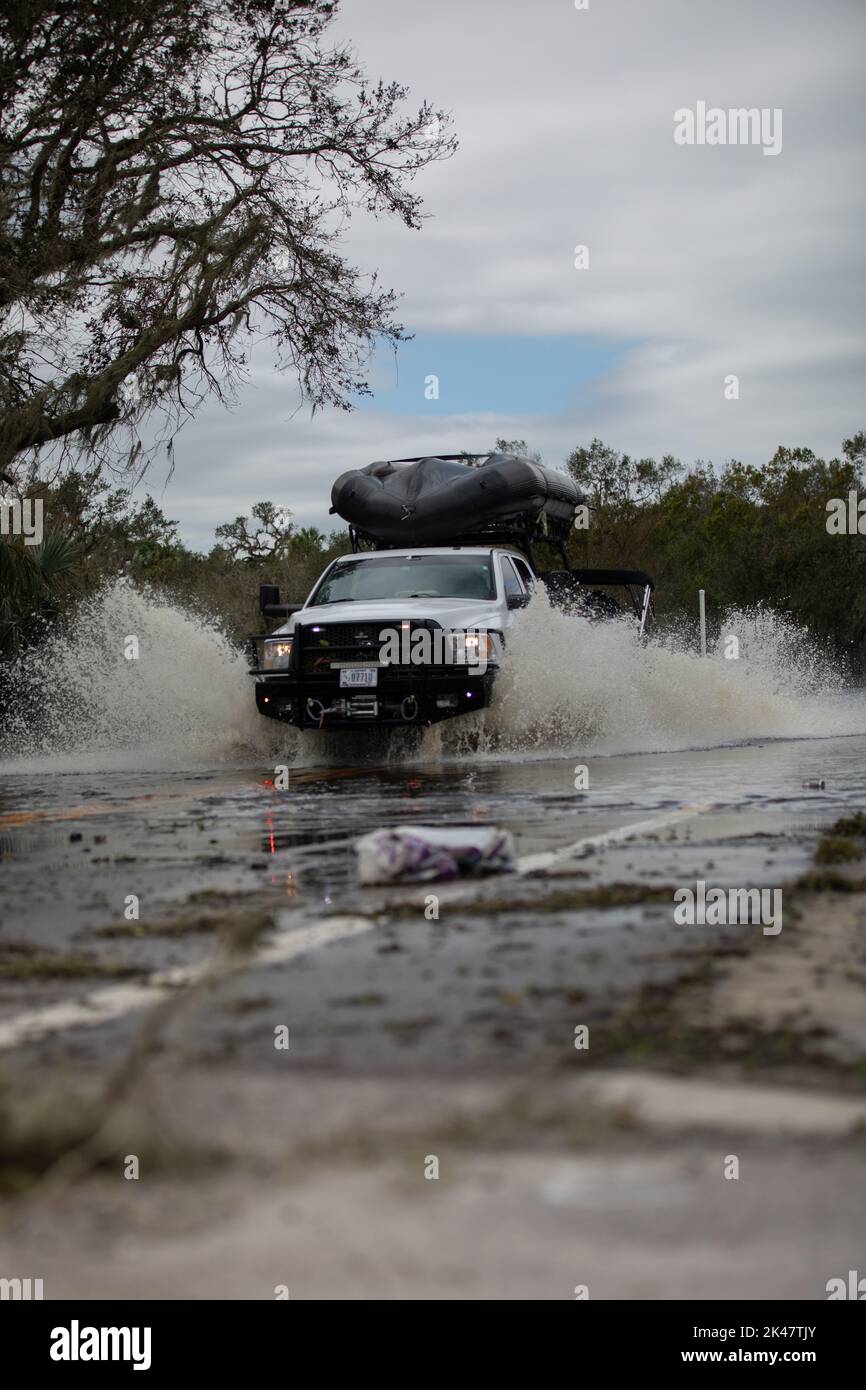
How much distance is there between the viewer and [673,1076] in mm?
3422

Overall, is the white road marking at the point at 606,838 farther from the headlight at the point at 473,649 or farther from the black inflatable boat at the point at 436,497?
the black inflatable boat at the point at 436,497

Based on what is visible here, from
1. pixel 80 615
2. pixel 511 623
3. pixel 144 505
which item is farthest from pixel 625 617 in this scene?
pixel 144 505

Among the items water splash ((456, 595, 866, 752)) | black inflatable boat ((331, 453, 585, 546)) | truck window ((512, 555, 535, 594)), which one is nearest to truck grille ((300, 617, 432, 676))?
water splash ((456, 595, 866, 752))

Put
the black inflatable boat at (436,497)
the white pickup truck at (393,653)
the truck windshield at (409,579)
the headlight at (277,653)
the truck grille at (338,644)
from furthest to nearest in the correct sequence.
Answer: the black inflatable boat at (436,497), the truck windshield at (409,579), the headlight at (277,653), the truck grille at (338,644), the white pickup truck at (393,653)

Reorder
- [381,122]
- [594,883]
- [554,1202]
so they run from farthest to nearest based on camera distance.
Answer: [381,122] → [594,883] → [554,1202]

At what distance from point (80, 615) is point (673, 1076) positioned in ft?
58.7

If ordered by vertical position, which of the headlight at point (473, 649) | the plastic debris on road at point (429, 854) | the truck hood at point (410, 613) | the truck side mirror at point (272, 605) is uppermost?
the truck side mirror at point (272, 605)

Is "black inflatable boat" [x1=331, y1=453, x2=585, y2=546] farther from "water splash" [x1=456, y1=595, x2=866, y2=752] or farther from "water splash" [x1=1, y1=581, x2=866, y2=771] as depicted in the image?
"water splash" [x1=1, y1=581, x2=866, y2=771]

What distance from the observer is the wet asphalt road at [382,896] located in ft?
12.9

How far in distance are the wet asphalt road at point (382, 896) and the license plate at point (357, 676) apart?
188 centimetres

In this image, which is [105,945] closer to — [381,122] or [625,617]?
[625,617]

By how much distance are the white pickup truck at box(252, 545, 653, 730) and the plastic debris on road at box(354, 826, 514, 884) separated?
7.77 m

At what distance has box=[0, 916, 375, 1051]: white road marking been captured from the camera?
397cm

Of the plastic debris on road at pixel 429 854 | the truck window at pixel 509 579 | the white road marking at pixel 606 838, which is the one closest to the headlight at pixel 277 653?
the truck window at pixel 509 579
